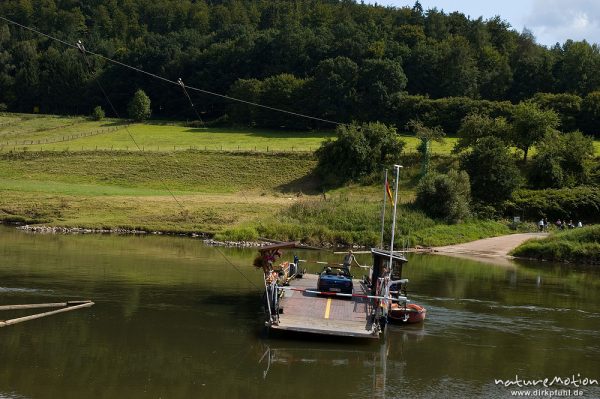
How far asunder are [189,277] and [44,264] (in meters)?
9.07

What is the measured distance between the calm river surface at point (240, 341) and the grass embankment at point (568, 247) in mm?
12483

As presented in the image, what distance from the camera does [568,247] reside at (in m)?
63.3

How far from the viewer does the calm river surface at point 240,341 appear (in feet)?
84.1

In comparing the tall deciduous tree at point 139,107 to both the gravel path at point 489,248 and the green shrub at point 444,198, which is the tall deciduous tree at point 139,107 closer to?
the green shrub at point 444,198

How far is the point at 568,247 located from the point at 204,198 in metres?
37.1

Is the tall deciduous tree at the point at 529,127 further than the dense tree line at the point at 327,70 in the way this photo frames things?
No

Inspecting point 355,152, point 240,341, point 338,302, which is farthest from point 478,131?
point 240,341

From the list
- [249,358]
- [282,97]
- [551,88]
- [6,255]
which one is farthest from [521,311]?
[551,88]

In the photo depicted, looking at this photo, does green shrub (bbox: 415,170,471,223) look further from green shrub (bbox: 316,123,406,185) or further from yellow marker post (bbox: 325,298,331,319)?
yellow marker post (bbox: 325,298,331,319)

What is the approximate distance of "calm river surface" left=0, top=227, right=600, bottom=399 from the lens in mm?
25625

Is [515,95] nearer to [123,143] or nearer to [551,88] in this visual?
[551,88]

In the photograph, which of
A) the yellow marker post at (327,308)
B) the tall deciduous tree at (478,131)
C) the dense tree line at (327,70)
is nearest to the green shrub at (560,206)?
the tall deciduous tree at (478,131)

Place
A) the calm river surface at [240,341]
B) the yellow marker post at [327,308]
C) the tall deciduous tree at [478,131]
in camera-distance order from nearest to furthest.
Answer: the calm river surface at [240,341], the yellow marker post at [327,308], the tall deciduous tree at [478,131]

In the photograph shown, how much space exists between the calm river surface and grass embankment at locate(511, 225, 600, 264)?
12.5 metres
